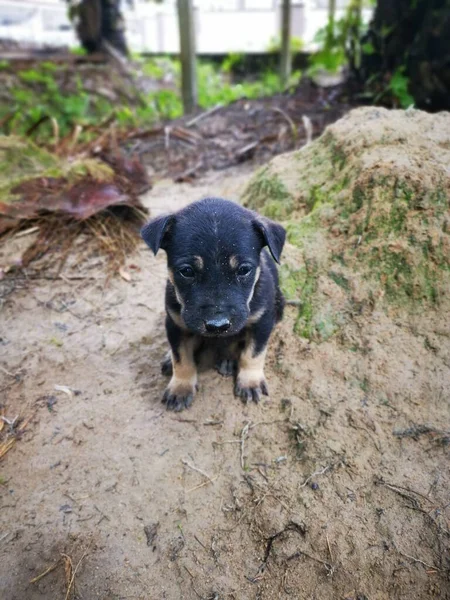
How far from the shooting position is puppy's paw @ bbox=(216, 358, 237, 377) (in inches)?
146

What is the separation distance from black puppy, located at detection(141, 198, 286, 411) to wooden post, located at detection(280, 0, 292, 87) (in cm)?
984

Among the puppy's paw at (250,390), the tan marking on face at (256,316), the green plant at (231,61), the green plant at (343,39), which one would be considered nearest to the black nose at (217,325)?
the tan marking on face at (256,316)

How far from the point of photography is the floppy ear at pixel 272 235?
10.4 feet

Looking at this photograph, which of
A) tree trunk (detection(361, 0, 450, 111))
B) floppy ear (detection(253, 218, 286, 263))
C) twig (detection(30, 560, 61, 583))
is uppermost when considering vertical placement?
tree trunk (detection(361, 0, 450, 111))

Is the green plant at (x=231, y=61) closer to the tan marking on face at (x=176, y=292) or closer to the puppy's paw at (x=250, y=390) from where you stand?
the tan marking on face at (x=176, y=292)

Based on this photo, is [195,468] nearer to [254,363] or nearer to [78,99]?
[254,363]

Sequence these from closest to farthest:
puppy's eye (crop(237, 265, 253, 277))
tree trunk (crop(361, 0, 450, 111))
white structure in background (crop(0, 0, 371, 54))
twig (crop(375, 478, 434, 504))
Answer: twig (crop(375, 478, 434, 504))
puppy's eye (crop(237, 265, 253, 277))
tree trunk (crop(361, 0, 450, 111))
white structure in background (crop(0, 0, 371, 54))

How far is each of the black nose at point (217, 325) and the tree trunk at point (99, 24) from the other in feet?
46.4

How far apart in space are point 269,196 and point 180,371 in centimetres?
227

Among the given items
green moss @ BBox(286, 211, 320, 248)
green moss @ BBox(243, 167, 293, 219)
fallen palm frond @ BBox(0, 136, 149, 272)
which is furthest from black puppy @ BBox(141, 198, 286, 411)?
fallen palm frond @ BBox(0, 136, 149, 272)

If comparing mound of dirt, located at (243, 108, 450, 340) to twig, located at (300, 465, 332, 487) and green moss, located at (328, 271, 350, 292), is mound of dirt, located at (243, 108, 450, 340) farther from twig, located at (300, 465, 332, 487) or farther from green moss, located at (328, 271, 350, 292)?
twig, located at (300, 465, 332, 487)

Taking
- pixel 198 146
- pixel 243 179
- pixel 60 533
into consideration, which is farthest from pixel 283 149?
pixel 60 533

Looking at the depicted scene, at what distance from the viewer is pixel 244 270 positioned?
10.4ft

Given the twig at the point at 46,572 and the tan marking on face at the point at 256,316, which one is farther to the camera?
the tan marking on face at the point at 256,316
